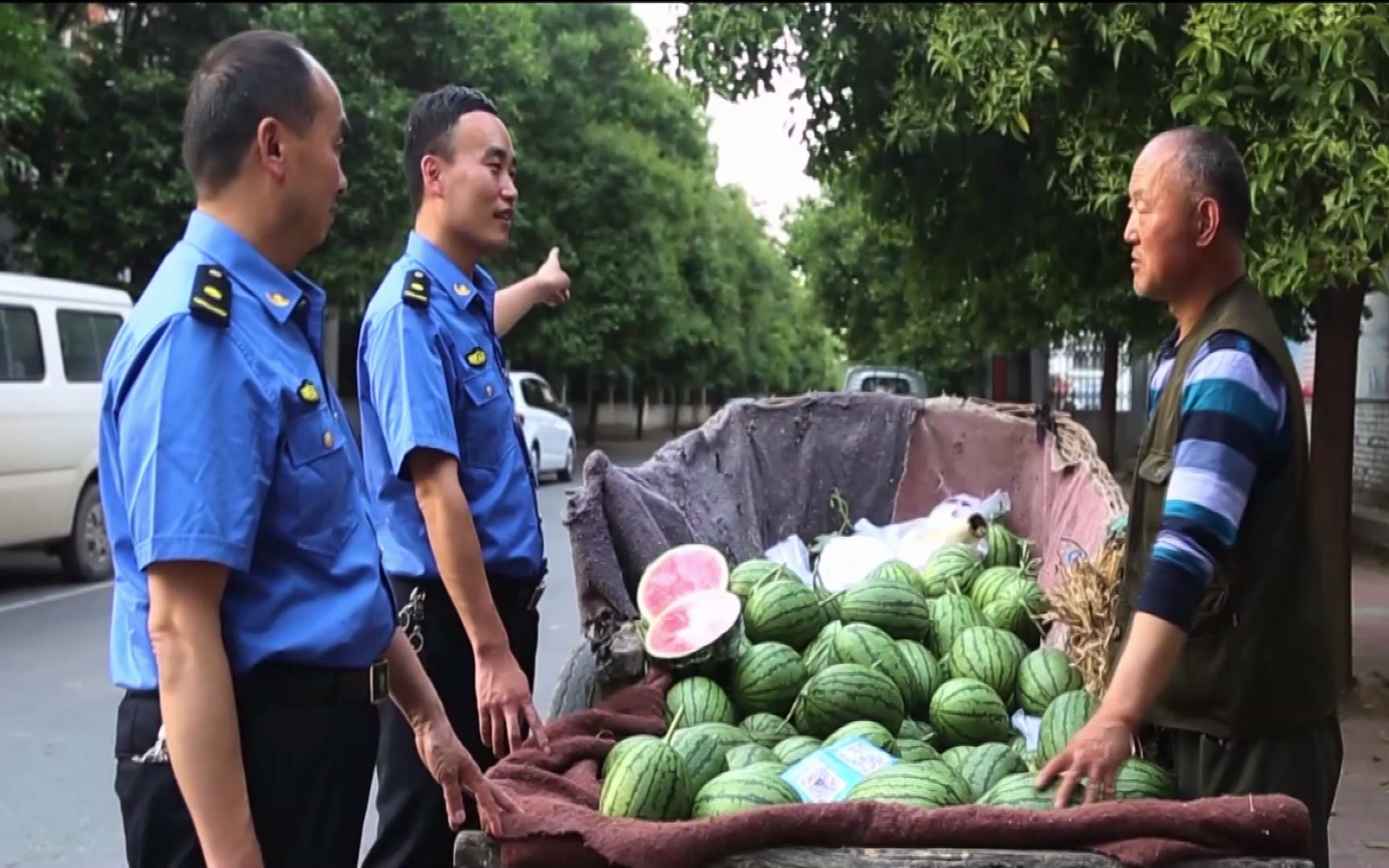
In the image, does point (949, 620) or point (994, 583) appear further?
point (994, 583)

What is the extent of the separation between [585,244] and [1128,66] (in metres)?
19.3

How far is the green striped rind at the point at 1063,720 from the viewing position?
3344mm

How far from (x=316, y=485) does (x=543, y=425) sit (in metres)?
18.0

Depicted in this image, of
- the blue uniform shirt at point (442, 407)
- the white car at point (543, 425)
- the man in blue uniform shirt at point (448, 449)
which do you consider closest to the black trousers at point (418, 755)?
the man in blue uniform shirt at point (448, 449)

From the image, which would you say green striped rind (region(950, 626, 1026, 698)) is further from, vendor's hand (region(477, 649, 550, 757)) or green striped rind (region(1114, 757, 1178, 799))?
vendor's hand (region(477, 649, 550, 757))

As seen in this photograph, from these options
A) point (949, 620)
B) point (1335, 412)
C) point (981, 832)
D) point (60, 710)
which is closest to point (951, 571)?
point (949, 620)

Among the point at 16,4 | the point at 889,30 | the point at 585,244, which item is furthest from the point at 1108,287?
the point at 585,244

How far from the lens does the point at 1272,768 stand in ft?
8.63

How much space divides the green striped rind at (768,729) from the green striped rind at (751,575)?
67 cm

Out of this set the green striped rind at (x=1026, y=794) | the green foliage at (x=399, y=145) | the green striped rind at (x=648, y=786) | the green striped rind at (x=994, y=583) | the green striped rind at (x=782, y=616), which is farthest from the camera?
the green foliage at (x=399, y=145)

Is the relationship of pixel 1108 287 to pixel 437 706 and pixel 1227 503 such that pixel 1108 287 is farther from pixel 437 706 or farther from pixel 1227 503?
pixel 437 706

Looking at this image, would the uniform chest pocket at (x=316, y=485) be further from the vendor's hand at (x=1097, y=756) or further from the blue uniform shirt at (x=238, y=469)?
the vendor's hand at (x=1097, y=756)

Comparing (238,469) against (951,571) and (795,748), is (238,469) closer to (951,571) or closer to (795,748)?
(795,748)

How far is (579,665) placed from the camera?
12.7 ft
